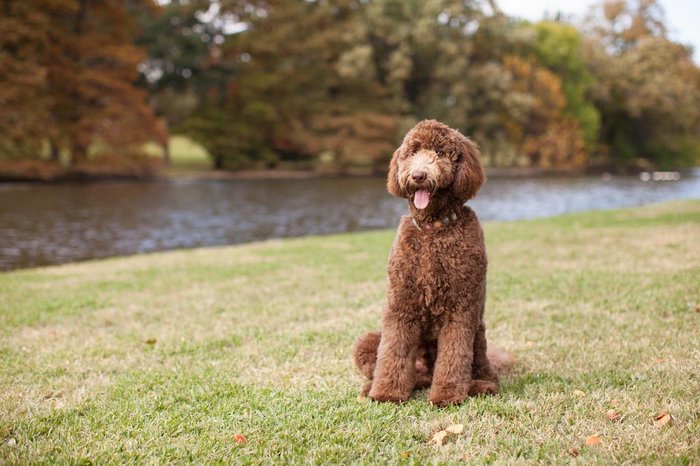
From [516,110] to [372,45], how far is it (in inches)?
430

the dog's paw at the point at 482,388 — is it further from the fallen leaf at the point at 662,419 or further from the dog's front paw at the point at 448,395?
the fallen leaf at the point at 662,419

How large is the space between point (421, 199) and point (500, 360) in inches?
65.4

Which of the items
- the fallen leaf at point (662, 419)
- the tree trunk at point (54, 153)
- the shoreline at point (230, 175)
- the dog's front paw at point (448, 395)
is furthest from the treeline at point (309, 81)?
the fallen leaf at point (662, 419)

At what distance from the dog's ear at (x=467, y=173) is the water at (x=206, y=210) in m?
11.0

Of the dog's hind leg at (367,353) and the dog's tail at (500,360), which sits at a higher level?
the dog's hind leg at (367,353)

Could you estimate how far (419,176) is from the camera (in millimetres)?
3541

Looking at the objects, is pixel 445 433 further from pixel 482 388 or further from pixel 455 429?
pixel 482 388

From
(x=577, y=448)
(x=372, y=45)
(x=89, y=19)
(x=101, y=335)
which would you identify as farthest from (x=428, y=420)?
(x=372, y=45)

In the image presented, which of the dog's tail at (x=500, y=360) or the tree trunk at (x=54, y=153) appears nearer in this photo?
the dog's tail at (x=500, y=360)

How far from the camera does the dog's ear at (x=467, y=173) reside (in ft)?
12.0

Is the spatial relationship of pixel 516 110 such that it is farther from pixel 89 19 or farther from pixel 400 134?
pixel 89 19

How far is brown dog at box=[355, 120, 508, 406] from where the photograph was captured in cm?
371

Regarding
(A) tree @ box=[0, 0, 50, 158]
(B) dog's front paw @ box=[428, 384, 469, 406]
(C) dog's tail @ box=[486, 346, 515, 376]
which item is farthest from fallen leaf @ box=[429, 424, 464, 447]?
(A) tree @ box=[0, 0, 50, 158]

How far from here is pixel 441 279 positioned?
147 inches
